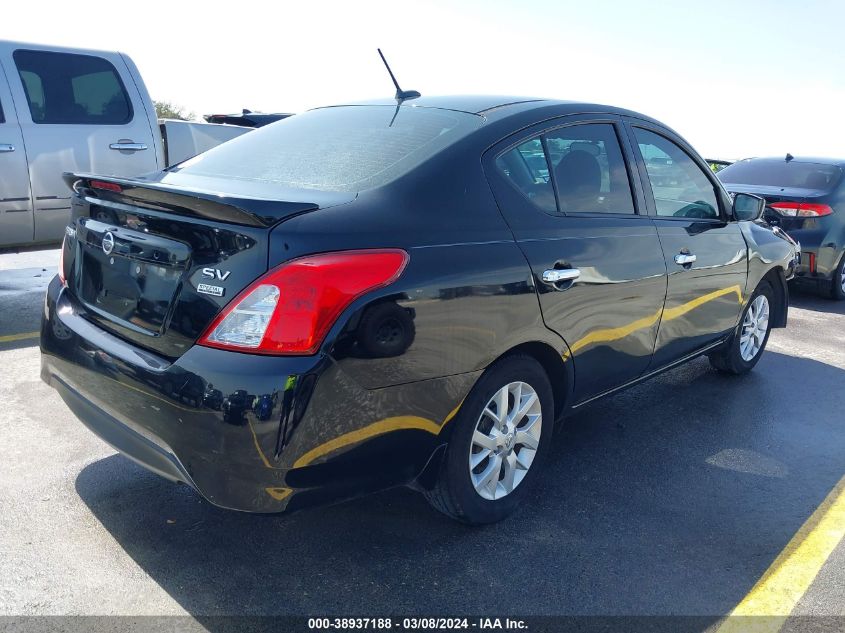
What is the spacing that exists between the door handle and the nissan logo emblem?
1.63m

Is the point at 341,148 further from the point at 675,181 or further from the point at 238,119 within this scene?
the point at 238,119

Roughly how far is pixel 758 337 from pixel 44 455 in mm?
4545

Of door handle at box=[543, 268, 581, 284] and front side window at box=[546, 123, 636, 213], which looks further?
front side window at box=[546, 123, 636, 213]

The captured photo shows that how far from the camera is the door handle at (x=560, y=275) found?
3123 millimetres

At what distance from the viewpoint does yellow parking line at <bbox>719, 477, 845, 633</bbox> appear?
8.82 feet

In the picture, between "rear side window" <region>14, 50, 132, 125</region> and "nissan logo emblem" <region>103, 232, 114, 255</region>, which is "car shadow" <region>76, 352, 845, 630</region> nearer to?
"nissan logo emblem" <region>103, 232, 114, 255</region>

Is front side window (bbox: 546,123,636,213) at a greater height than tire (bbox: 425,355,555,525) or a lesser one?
greater

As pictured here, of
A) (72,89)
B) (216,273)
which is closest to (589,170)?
(216,273)

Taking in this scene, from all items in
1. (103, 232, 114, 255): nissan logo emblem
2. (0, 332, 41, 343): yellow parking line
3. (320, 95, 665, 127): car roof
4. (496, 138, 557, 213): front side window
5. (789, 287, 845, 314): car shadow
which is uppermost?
(320, 95, 665, 127): car roof

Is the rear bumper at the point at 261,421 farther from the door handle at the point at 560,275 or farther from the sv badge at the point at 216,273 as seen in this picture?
the door handle at the point at 560,275

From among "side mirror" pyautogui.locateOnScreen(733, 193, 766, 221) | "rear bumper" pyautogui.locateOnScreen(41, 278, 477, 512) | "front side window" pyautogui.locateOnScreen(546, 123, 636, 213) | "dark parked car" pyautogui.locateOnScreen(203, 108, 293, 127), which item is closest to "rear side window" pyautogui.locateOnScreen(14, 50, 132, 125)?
"dark parked car" pyautogui.locateOnScreen(203, 108, 293, 127)

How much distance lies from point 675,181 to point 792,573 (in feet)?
7.03

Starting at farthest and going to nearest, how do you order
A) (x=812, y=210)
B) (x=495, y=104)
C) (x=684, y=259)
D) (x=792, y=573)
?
(x=812, y=210), (x=684, y=259), (x=495, y=104), (x=792, y=573)

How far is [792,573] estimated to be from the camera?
2.99 metres
